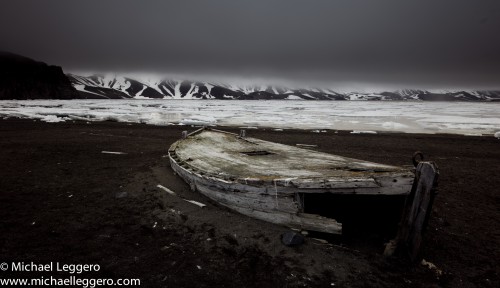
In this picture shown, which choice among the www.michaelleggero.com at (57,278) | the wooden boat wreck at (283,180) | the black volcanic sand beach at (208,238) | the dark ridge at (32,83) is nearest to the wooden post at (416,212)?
the wooden boat wreck at (283,180)

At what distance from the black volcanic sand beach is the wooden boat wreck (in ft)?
1.36

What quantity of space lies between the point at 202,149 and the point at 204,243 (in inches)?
167

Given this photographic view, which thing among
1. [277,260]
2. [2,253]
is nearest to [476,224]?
[277,260]

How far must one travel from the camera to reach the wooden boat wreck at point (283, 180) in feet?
14.6

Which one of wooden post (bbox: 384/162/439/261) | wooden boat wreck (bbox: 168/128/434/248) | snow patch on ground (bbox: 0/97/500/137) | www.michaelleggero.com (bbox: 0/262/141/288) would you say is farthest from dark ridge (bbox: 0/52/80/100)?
wooden post (bbox: 384/162/439/261)

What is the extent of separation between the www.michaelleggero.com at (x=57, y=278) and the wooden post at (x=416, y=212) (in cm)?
409

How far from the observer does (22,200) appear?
6.93 meters

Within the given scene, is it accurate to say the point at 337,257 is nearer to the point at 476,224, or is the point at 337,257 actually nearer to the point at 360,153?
the point at 476,224

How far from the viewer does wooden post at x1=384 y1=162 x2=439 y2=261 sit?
417 centimetres

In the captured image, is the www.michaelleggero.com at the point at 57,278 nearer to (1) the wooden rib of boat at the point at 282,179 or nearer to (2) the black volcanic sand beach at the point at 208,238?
(2) the black volcanic sand beach at the point at 208,238

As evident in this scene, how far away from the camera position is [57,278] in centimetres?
419

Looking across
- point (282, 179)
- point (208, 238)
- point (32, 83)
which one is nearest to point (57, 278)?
point (208, 238)

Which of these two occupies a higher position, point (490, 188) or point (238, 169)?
point (238, 169)

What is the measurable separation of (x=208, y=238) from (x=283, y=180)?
183cm
